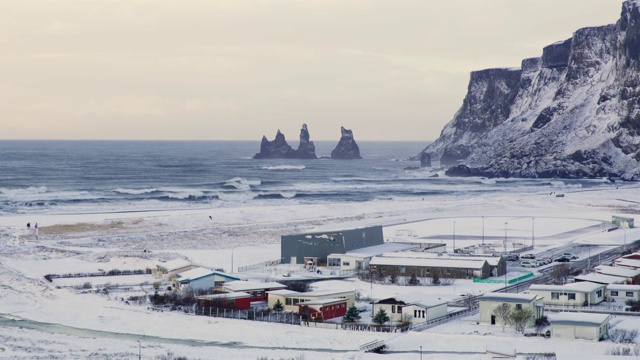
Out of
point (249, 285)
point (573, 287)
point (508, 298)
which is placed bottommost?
point (249, 285)

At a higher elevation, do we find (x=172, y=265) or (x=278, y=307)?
(x=172, y=265)

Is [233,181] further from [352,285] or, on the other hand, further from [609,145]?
[352,285]

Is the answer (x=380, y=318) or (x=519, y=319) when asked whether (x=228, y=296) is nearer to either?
(x=380, y=318)

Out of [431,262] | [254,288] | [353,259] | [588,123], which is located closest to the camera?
[254,288]

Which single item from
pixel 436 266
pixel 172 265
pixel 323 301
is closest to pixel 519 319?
pixel 323 301

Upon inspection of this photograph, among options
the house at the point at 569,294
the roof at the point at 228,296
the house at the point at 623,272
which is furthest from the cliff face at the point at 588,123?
the roof at the point at 228,296

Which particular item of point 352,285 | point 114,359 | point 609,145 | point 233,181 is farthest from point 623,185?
point 114,359

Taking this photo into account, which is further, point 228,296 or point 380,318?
point 228,296
